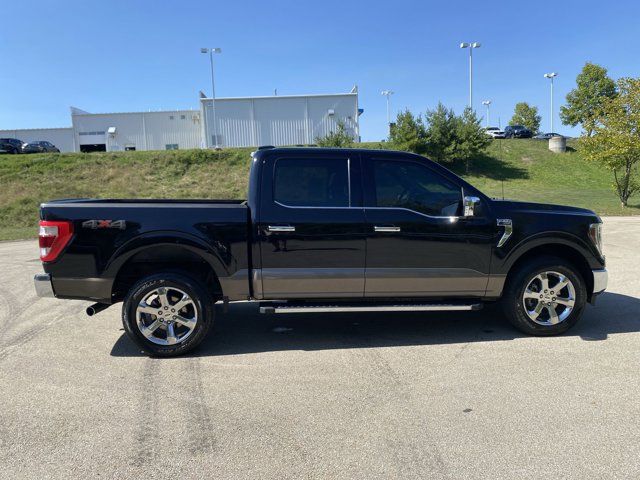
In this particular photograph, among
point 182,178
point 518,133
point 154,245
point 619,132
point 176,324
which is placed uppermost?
point 518,133

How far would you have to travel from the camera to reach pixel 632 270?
26.9 feet

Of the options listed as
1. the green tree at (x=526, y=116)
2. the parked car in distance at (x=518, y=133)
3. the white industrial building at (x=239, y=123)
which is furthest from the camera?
the green tree at (x=526, y=116)

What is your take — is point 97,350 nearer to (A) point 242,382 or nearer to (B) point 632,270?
(A) point 242,382

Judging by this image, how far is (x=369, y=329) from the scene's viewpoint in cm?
526

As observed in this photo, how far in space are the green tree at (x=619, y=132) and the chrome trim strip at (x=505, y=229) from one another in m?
20.1

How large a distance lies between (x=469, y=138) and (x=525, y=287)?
103 ft

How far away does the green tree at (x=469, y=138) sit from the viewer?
33.7m

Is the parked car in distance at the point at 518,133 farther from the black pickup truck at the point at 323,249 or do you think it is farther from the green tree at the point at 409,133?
the black pickup truck at the point at 323,249

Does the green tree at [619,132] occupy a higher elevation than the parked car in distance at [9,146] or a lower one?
lower

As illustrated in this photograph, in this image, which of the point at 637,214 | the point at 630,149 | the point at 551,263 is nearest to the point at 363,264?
the point at 551,263

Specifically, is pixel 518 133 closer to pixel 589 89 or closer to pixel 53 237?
pixel 589 89

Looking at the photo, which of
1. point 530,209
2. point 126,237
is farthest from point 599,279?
point 126,237

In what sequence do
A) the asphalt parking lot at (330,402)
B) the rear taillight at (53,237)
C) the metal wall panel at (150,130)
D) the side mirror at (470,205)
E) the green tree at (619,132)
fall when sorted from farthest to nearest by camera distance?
the metal wall panel at (150,130) → the green tree at (619,132) → the side mirror at (470,205) → the rear taillight at (53,237) → the asphalt parking lot at (330,402)

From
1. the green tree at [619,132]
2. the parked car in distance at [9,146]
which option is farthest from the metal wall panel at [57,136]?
the green tree at [619,132]
